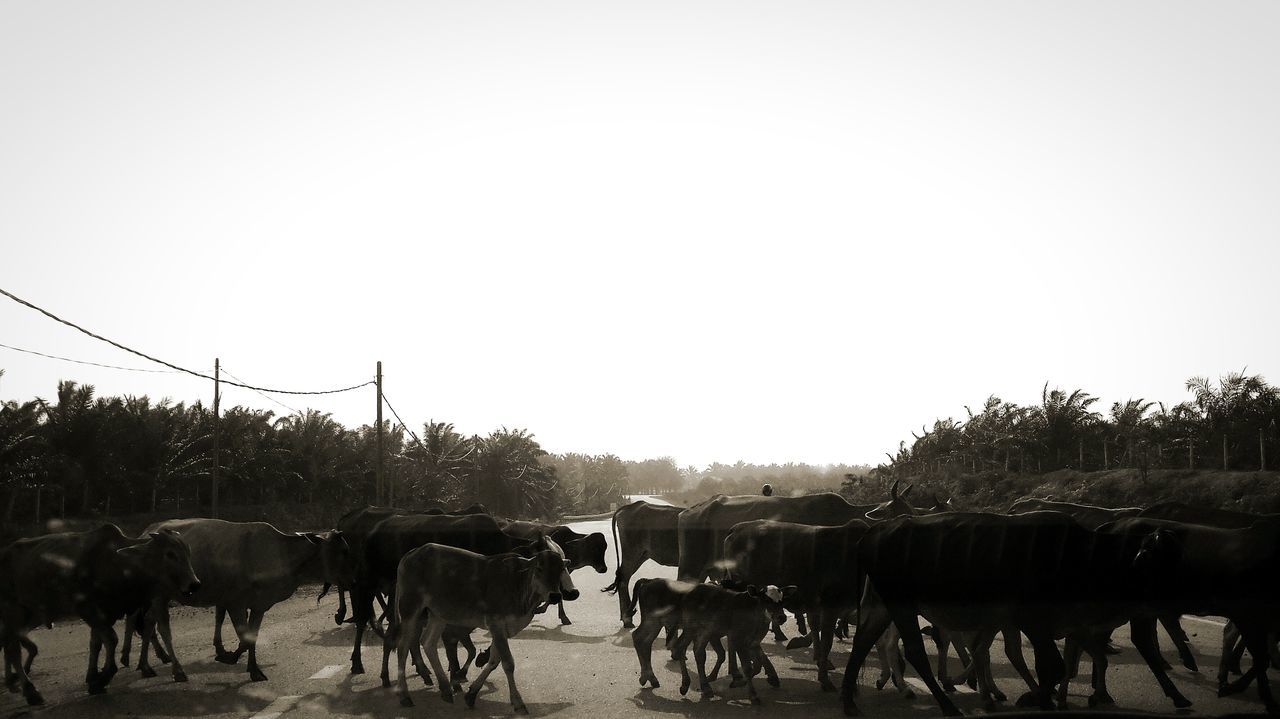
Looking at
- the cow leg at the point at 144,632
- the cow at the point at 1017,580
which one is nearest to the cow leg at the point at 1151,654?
the cow at the point at 1017,580

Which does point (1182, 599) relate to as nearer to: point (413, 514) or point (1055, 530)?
point (1055, 530)

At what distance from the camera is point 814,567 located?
38.4 ft

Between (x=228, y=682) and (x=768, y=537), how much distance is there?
693cm

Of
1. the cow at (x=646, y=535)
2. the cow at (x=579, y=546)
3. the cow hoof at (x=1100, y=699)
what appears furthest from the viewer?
the cow at (x=646, y=535)

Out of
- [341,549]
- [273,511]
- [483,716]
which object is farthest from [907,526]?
[273,511]

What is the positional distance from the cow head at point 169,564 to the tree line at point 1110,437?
33.0m

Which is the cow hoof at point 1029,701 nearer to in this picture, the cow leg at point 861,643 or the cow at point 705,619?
the cow leg at point 861,643

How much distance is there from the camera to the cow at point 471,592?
10484 millimetres

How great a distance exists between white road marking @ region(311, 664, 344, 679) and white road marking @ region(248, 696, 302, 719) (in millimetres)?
1471

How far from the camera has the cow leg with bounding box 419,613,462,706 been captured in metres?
10.3

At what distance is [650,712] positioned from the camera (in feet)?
31.2

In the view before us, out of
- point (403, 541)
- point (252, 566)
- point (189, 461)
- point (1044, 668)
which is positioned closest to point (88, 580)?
point (252, 566)

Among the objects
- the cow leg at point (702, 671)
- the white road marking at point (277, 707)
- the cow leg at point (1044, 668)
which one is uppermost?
the cow leg at point (1044, 668)

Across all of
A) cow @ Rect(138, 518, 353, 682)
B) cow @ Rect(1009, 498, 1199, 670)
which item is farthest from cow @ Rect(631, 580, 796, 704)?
cow @ Rect(138, 518, 353, 682)
